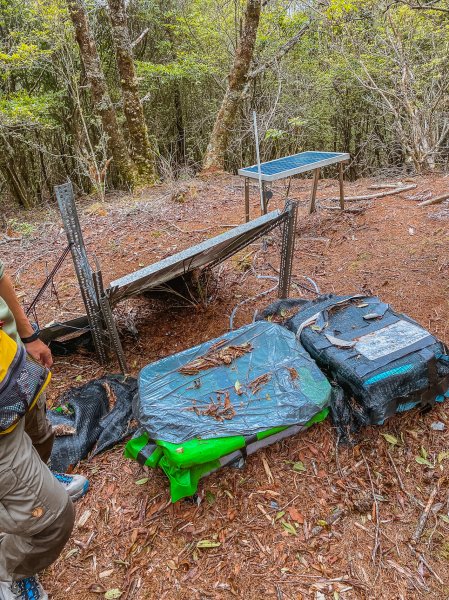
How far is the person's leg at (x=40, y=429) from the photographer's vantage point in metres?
1.66

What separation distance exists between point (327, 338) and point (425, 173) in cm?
568

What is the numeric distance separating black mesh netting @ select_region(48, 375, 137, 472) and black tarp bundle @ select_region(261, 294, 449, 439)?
118 cm

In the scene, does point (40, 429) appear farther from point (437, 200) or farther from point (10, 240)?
point (437, 200)

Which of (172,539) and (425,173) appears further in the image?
(425,173)

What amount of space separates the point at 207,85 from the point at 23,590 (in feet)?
38.1

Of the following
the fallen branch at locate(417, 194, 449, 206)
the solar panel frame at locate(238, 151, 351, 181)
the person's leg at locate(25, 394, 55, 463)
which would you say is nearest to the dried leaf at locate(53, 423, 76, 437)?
the person's leg at locate(25, 394, 55, 463)

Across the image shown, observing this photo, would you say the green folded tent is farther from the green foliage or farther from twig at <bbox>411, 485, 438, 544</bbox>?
the green foliage

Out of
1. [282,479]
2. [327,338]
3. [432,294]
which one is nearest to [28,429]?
[282,479]

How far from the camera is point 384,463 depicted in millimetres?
1980

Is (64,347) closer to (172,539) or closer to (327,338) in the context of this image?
(172,539)

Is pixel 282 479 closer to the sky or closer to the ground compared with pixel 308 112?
closer to the ground

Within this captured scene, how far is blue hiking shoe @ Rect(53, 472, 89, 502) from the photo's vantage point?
187 cm

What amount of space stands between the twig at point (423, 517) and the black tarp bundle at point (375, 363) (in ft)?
1.31

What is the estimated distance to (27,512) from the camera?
1.34 meters
